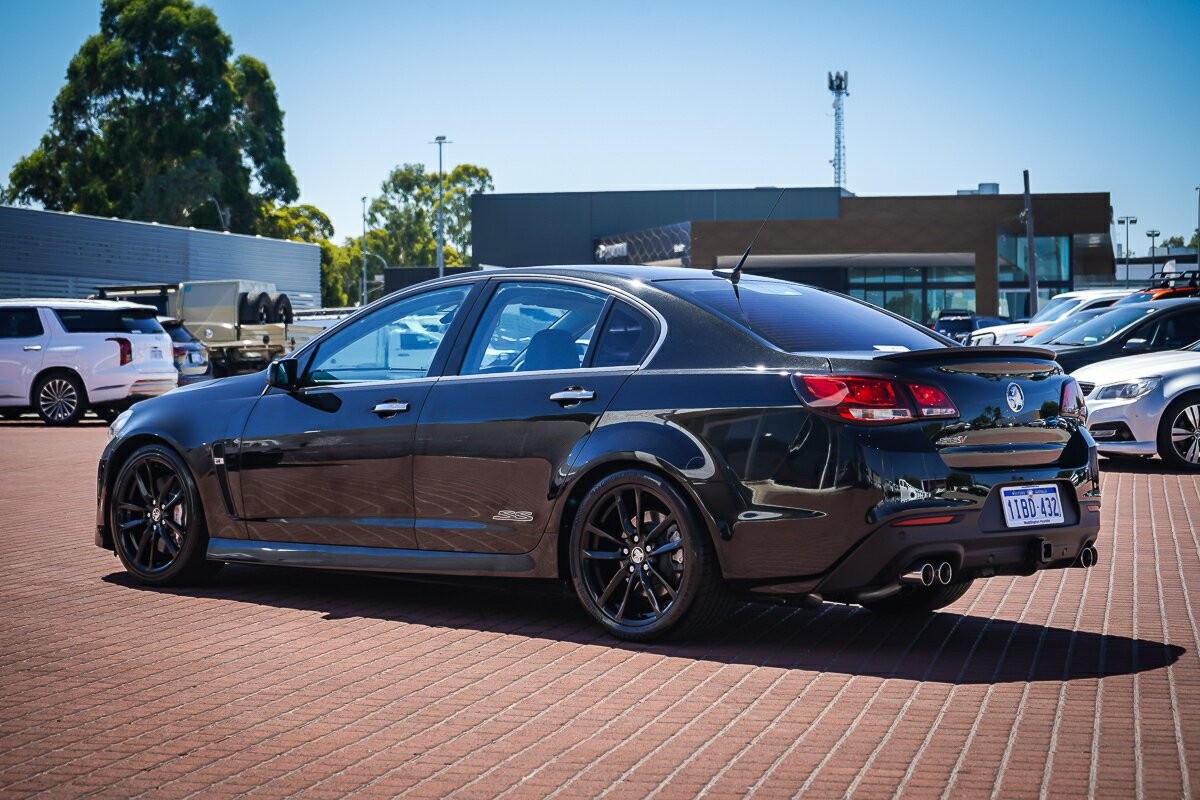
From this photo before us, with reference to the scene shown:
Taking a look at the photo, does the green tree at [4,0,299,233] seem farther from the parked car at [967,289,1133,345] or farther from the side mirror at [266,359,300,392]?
the side mirror at [266,359,300,392]

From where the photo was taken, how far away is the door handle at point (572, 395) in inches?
258

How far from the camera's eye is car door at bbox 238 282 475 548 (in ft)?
23.4

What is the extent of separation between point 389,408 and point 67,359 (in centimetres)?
1731

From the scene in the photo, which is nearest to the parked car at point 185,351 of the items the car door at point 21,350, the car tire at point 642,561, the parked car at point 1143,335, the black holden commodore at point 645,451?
the car door at point 21,350

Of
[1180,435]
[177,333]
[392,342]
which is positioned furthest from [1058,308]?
[392,342]

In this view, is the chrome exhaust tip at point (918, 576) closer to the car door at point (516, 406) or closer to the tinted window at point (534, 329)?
the car door at point (516, 406)

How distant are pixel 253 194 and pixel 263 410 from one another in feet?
263

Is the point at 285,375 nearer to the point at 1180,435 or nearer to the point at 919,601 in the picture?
the point at 919,601

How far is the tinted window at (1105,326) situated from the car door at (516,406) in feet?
40.3

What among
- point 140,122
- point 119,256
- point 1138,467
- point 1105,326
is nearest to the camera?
point 1138,467

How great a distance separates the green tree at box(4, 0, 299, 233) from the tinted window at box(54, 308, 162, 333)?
54157 millimetres

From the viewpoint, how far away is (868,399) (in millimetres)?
5898

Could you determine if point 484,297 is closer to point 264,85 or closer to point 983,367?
point 983,367

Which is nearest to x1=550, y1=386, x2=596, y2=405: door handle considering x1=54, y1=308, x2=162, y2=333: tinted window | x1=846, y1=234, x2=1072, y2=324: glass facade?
x1=54, y1=308, x2=162, y2=333: tinted window
